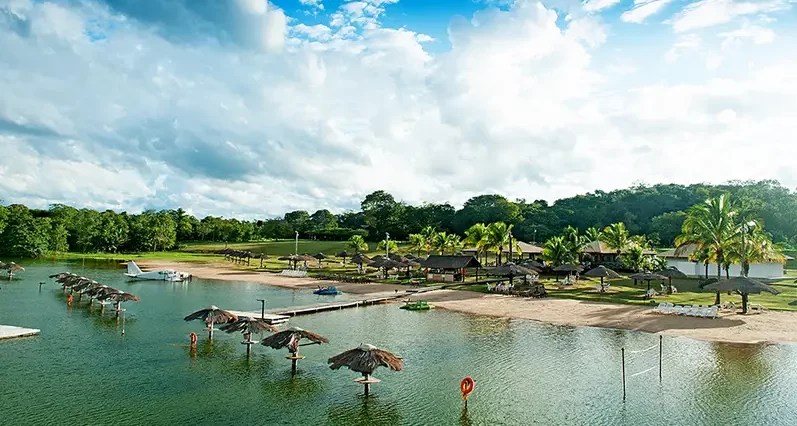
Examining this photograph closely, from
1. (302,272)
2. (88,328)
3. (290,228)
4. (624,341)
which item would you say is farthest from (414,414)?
(290,228)

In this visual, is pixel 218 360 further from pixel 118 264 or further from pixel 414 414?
pixel 118 264

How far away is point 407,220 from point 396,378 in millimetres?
103323

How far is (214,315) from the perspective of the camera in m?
27.2

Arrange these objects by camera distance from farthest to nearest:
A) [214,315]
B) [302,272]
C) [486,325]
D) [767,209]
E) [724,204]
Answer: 1. [767,209]
2. [302,272]
3. [724,204]
4. [486,325]
5. [214,315]

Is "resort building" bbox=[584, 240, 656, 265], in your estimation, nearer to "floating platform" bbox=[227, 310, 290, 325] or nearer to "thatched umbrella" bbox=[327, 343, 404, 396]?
"floating platform" bbox=[227, 310, 290, 325]

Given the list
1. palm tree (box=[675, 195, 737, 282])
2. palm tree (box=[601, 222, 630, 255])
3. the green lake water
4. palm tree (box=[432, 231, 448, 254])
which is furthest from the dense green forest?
the green lake water

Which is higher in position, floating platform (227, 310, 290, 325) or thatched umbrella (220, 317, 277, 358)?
thatched umbrella (220, 317, 277, 358)

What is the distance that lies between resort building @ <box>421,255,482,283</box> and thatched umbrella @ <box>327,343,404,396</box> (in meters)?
37.9

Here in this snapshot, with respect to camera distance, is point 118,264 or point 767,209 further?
point 767,209

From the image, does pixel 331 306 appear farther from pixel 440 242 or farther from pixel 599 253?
pixel 599 253

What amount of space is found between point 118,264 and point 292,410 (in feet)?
241

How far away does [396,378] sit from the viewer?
22078mm

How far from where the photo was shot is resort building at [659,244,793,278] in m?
58.6

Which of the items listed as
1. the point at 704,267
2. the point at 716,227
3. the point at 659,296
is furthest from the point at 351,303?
the point at 704,267
